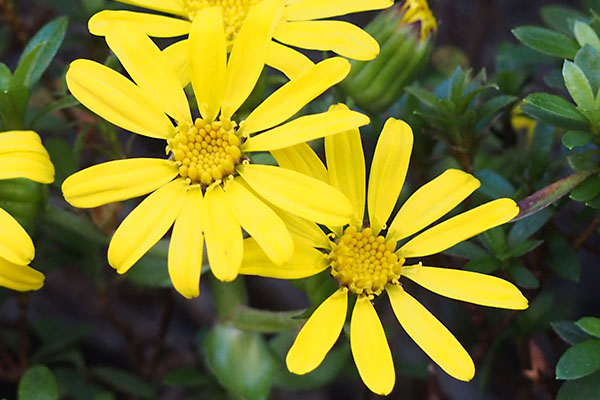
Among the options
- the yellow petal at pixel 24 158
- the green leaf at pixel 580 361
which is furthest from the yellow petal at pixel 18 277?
the green leaf at pixel 580 361

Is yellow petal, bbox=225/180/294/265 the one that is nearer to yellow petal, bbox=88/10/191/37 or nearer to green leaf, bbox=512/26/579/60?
yellow petal, bbox=88/10/191/37

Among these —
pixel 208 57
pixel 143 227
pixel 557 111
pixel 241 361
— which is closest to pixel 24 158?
pixel 143 227

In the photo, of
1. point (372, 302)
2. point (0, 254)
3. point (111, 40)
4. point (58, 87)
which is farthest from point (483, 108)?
point (58, 87)

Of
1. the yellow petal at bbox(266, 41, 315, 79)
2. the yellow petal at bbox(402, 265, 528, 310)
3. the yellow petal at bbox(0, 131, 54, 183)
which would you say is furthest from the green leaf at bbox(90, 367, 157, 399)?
the yellow petal at bbox(266, 41, 315, 79)

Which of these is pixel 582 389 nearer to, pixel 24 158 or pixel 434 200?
pixel 434 200

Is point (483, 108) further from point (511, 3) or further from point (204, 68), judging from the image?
point (511, 3)

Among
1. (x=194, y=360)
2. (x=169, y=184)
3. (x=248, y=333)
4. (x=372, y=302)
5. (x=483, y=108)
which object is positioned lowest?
(x=194, y=360)
